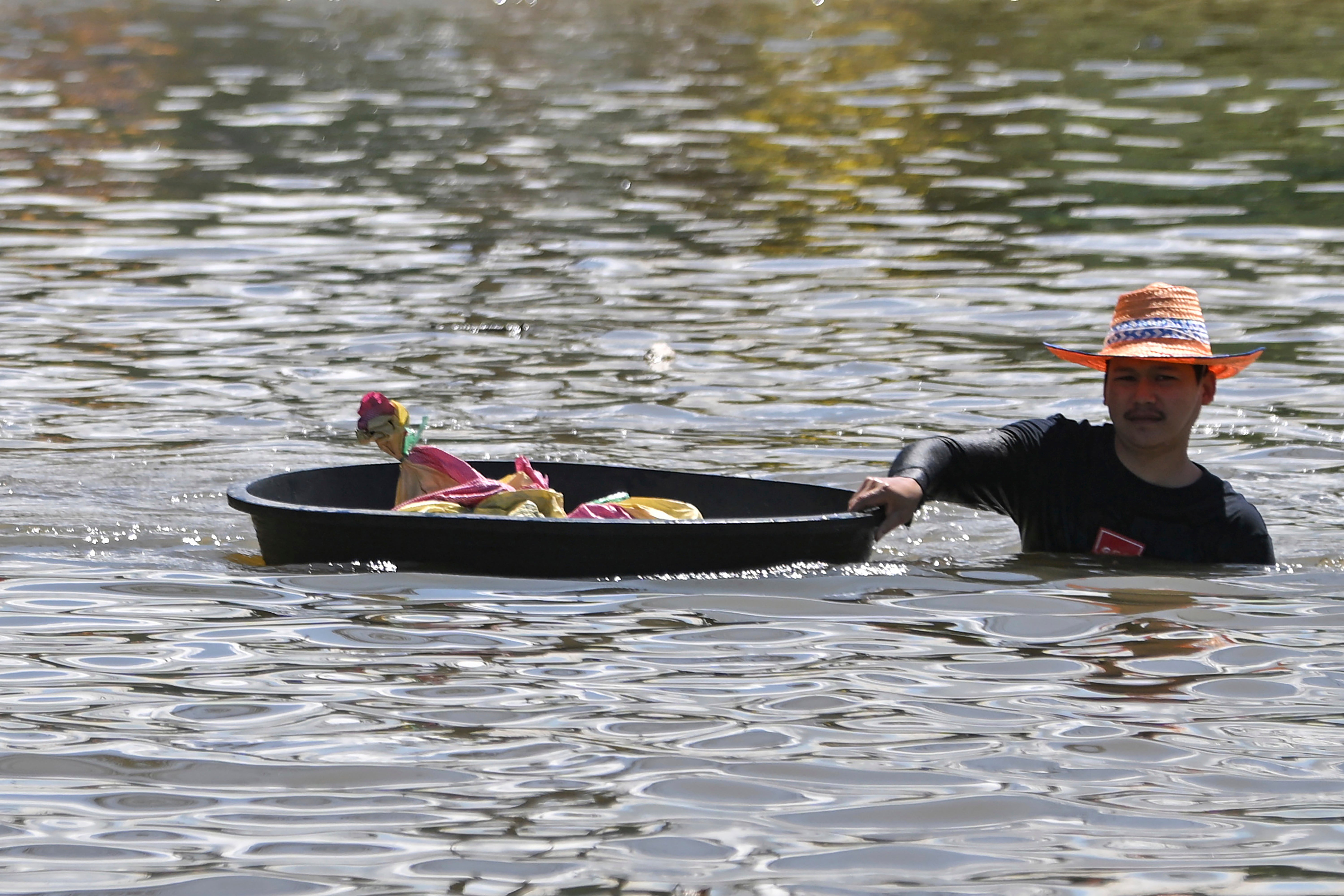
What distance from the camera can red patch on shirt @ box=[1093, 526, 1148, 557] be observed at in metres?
7.25

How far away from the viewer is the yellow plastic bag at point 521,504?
6938 millimetres

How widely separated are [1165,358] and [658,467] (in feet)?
10.4

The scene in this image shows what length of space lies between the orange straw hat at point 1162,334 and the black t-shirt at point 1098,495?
33 centimetres

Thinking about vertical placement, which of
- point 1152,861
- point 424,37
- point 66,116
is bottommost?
point 1152,861

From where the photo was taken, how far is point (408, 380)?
37.0 ft

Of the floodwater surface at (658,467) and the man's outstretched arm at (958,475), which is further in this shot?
the man's outstretched arm at (958,475)

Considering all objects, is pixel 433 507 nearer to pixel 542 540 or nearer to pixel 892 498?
pixel 542 540

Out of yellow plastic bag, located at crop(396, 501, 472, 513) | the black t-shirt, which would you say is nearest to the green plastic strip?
yellow plastic bag, located at crop(396, 501, 472, 513)

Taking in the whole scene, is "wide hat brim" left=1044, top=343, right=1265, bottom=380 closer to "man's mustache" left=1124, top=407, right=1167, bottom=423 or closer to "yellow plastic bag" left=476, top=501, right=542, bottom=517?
"man's mustache" left=1124, top=407, right=1167, bottom=423

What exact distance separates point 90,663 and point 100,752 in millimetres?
885

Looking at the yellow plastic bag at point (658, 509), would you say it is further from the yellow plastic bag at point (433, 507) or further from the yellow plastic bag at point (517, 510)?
the yellow plastic bag at point (433, 507)

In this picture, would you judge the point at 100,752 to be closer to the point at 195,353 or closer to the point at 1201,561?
the point at 1201,561

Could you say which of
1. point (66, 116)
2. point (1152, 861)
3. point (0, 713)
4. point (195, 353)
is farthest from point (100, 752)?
point (66, 116)

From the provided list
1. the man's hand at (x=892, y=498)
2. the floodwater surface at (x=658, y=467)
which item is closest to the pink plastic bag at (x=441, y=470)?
the floodwater surface at (x=658, y=467)
